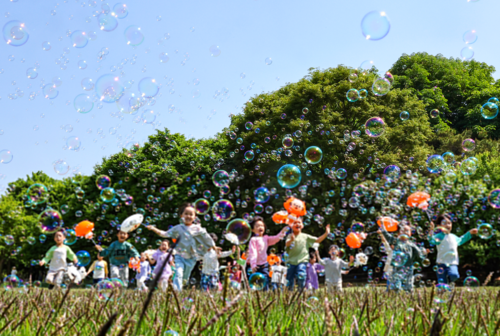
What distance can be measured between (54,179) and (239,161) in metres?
24.3

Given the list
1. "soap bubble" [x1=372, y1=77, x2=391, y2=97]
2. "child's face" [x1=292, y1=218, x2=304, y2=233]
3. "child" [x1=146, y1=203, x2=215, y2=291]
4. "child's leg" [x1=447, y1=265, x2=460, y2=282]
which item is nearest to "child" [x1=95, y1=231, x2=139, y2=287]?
"child" [x1=146, y1=203, x2=215, y2=291]

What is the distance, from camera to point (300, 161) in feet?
61.0

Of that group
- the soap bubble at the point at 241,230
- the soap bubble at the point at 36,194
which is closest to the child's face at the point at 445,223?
the soap bubble at the point at 241,230

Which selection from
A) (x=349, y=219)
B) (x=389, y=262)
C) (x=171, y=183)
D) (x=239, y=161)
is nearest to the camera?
(x=389, y=262)

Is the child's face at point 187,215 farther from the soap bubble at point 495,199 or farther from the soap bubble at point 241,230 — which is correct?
the soap bubble at point 495,199

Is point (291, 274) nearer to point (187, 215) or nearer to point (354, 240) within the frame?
point (187, 215)

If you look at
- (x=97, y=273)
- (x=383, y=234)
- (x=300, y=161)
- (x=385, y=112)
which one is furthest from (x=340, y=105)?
(x=97, y=273)

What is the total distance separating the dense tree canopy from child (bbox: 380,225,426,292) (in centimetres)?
324

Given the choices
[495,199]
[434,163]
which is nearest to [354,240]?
[434,163]

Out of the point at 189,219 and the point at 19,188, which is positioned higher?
the point at 19,188

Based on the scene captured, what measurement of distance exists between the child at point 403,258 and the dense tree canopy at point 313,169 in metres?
3.24

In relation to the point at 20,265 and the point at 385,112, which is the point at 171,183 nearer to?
the point at 385,112

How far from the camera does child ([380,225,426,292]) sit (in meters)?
8.74

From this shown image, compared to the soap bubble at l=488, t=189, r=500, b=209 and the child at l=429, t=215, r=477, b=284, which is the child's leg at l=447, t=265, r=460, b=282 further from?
the soap bubble at l=488, t=189, r=500, b=209
